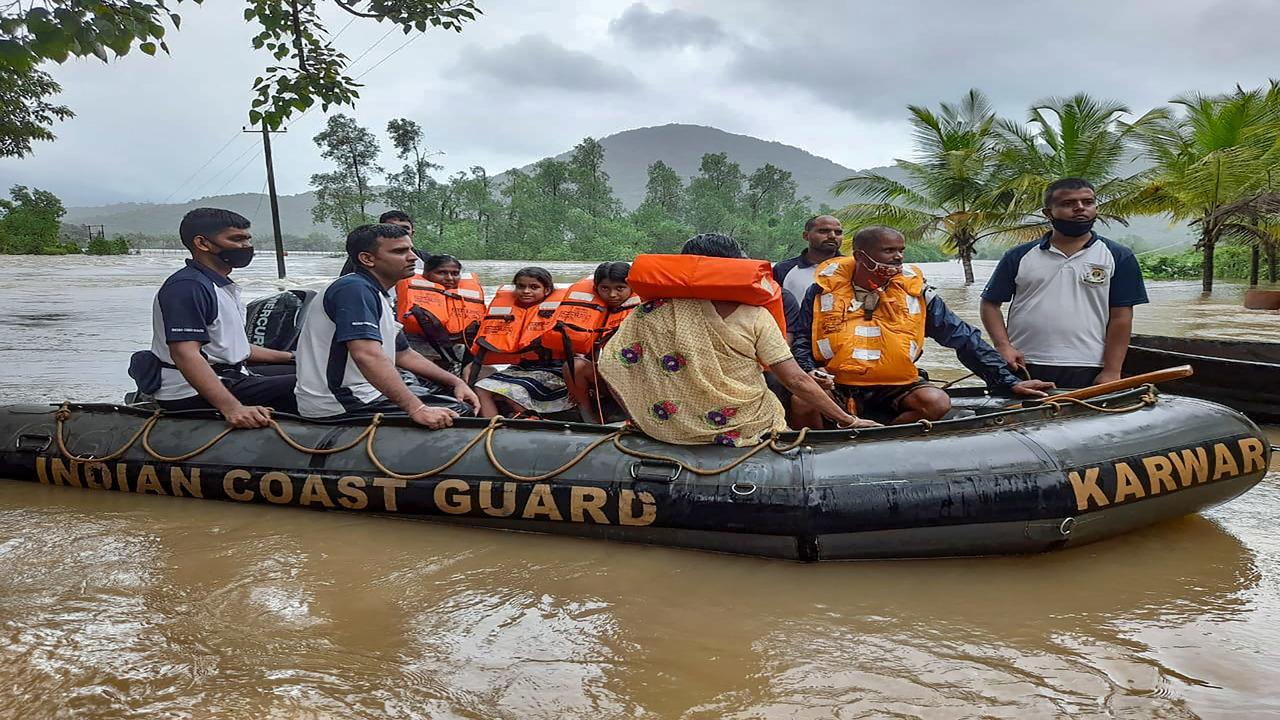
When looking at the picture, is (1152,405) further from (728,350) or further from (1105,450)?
(728,350)

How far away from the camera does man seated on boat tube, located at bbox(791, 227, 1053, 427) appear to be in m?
3.83

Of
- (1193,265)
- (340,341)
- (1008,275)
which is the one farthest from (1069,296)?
(1193,265)

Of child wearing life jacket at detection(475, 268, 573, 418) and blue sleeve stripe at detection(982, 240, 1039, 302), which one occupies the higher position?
blue sleeve stripe at detection(982, 240, 1039, 302)

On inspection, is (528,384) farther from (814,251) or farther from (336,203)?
(336,203)

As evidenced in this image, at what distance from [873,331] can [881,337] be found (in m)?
0.05

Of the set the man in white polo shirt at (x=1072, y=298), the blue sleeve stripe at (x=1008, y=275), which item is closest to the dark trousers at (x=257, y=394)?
the man in white polo shirt at (x=1072, y=298)

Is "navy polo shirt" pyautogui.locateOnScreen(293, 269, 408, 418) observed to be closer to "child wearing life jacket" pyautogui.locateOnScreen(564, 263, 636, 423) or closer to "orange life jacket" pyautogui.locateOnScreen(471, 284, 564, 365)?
"orange life jacket" pyautogui.locateOnScreen(471, 284, 564, 365)

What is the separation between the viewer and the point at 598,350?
447 cm

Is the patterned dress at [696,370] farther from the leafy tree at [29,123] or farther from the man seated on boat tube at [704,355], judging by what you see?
the leafy tree at [29,123]

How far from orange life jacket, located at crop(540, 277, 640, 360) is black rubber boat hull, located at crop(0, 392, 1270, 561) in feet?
2.53

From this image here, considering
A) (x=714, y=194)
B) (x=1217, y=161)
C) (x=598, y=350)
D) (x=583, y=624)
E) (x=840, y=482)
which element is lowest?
(x=583, y=624)

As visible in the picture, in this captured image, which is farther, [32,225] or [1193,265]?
[32,225]

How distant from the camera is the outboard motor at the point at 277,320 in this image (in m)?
Result: 5.55

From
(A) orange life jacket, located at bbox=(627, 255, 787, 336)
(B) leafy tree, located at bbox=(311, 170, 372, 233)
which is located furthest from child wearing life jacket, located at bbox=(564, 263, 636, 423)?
(B) leafy tree, located at bbox=(311, 170, 372, 233)
